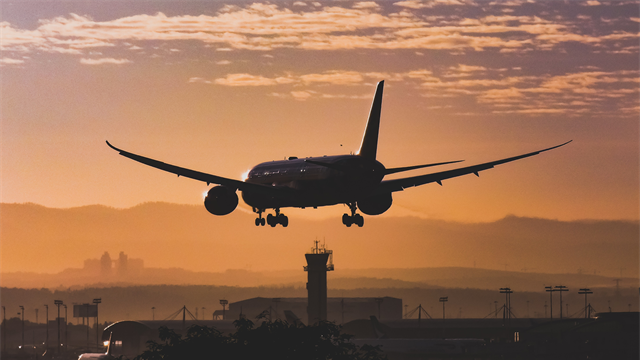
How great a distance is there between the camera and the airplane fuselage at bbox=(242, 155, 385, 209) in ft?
245

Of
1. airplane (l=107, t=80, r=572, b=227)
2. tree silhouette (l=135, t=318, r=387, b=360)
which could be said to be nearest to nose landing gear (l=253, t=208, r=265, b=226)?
airplane (l=107, t=80, r=572, b=227)

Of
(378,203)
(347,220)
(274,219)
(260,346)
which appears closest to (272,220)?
(274,219)

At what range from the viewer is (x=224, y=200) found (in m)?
82.1

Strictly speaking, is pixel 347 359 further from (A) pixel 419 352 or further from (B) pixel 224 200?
(A) pixel 419 352

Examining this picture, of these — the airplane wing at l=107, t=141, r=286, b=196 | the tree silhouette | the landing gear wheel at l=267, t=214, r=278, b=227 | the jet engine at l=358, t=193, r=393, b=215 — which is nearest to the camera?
the tree silhouette

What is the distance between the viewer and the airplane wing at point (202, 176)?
7188 cm

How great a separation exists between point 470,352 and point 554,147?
344 ft

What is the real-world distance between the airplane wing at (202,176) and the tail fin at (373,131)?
27.8 feet

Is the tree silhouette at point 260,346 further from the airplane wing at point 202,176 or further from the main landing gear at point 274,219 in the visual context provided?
the main landing gear at point 274,219

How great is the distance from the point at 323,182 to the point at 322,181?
0.17 metres

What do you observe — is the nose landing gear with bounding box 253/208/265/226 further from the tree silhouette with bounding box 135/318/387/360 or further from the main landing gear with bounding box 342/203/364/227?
the tree silhouette with bounding box 135/318/387/360

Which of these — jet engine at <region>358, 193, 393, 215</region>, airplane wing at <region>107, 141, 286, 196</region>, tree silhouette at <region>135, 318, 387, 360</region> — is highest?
airplane wing at <region>107, 141, 286, 196</region>

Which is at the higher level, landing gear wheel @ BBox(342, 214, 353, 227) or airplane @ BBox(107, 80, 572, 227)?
airplane @ BBox(107, 80, 572, 227)

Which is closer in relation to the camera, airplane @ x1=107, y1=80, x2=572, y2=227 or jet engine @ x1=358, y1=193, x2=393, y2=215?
airplane @ x1=107, y1=80, x2=572, y2=227
